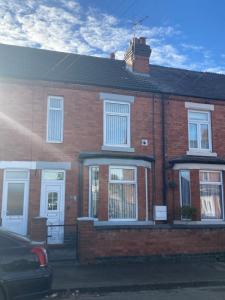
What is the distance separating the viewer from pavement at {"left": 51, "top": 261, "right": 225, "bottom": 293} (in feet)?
28.1

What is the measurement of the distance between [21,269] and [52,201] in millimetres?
8220

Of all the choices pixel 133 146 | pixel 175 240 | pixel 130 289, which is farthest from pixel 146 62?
pixel 130 289

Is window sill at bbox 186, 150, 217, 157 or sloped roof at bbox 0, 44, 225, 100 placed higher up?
sloped roof at bbox 0, 44, 225, 100

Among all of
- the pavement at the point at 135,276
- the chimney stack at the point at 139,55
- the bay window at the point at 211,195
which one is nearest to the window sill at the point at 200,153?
the bay window at the point at 211,195

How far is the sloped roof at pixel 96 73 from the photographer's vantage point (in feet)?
50.4

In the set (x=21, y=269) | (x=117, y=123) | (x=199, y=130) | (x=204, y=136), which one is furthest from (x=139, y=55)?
(x=21, y=269)

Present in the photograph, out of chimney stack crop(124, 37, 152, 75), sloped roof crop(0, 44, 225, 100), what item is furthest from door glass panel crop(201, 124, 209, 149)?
chimney stack crop(124, 37, 152, 75)

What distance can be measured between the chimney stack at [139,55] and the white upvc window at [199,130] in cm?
305

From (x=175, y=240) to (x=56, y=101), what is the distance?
7006 mm

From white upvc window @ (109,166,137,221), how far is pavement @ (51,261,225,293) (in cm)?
361

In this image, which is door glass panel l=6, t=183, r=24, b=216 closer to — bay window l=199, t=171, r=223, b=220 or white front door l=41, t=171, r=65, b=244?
white front door l=41, t=171, r=65, b=244

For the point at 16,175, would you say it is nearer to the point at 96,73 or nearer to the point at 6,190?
the point at 6,190

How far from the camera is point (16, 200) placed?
45.9 ft

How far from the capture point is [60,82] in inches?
594
